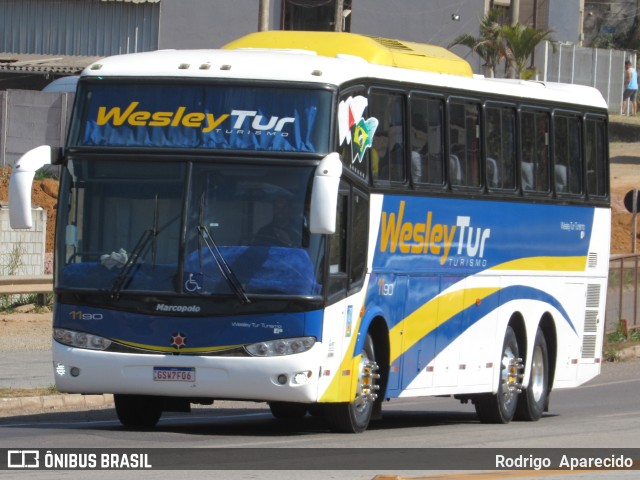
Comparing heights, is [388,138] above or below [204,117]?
below

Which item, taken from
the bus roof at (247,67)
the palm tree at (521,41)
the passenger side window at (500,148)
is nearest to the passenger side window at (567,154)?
the passenger side window at (500,148)

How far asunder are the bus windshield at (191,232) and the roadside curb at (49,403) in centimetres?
396

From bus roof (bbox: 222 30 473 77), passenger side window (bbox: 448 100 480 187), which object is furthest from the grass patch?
passenger side window (bbox: 448 100 480 187)

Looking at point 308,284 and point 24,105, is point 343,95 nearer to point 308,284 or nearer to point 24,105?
point 308,284

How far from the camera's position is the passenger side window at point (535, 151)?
1734cm

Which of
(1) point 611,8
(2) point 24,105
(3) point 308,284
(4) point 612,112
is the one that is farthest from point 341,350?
(1) point 611,8

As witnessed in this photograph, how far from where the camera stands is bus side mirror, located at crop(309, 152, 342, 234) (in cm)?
1228

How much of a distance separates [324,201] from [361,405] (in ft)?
8.30

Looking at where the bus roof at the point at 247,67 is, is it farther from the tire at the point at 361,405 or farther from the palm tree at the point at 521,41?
the palm tree at the point at 521,41

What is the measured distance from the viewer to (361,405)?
13961mm

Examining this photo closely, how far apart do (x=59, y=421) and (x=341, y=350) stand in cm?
404

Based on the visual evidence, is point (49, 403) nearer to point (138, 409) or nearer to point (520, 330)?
point (138, 409)

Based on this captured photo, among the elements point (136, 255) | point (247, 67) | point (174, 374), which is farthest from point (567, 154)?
point (174, 374)

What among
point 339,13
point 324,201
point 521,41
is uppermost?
point 339,13
